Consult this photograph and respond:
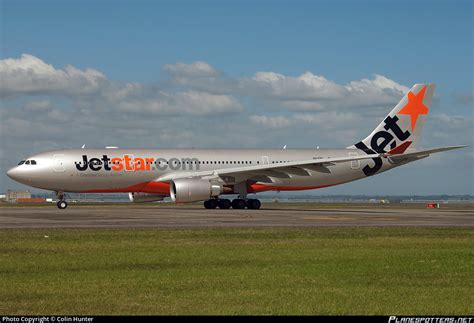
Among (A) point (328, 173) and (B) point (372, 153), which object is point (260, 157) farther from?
(B) point (372, 153)

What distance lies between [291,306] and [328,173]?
144ft

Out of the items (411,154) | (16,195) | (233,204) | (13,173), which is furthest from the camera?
(16,195)

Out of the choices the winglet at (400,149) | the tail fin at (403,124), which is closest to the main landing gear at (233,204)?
the tail fin at (403,124)

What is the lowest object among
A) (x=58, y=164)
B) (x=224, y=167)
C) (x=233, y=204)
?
(x=233, y=204)

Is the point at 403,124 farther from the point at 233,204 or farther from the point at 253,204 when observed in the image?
the point at 233,204

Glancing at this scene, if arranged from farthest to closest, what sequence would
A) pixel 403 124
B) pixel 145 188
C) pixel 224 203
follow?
1. pixel 403 124
2. pixel 224 203
3. pixel 145 188

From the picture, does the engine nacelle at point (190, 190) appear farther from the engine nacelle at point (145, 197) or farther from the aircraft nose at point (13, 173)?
the aircraft nose at point (13, 173)

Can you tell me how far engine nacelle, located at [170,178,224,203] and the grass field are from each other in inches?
892

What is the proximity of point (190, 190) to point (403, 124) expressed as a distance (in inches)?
762

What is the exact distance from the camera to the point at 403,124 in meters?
57.8

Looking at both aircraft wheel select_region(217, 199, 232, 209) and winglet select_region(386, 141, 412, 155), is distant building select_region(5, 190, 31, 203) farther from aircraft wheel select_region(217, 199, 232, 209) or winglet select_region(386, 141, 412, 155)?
winglet select_region(386, 141, 412, 155)

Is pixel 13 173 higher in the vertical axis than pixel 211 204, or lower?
higher

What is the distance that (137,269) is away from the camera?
625 inches

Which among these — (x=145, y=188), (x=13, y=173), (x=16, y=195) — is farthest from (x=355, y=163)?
(x=16, y=195)
